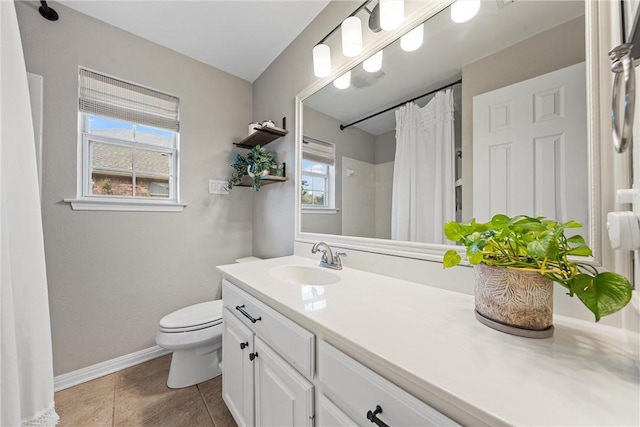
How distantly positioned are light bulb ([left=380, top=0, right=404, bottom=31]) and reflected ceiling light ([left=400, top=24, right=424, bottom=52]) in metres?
0.07

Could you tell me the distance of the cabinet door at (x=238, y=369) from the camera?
3.31 feet

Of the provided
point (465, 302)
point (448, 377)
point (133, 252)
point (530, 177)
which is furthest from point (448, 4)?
point (133, 252)

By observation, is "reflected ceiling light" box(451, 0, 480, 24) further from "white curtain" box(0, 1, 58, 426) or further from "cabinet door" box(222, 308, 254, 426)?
"cabinet door" box(222, 308, 254, 426)

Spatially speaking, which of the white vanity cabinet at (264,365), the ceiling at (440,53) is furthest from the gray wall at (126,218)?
the ceiling at (440,53)

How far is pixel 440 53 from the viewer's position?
3.23 ft

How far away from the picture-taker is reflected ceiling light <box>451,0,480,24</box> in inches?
35.0

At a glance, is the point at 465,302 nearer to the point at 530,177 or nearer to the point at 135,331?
the point at 530,177

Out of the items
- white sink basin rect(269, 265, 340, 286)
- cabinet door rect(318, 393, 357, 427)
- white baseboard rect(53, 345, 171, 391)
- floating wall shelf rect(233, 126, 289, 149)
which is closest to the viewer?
cabinet door rect(318, 393, 357, 427)

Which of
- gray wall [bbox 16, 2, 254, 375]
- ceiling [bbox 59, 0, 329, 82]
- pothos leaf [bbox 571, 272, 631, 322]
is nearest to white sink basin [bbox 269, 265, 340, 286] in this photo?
pothos leaf [bbox 571, 272, 631, 322]

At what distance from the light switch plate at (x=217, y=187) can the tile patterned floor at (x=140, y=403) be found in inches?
54.7

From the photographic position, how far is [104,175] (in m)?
1.69

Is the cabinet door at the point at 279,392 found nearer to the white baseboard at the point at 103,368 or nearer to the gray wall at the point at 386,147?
the gray wall at the point at 386,147

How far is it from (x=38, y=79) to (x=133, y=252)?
3.81ft

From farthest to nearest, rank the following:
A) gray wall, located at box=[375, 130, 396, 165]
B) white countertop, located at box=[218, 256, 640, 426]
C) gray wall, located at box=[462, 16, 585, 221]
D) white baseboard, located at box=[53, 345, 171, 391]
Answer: white baseboard, located at box=[53, 345, 171, 391], gray wall, located at box=[375, 130, 396, 165], gray wall, located at box=[462, 16, 585, 221], white countertop, located at box=[218, 256, 640, 426]
